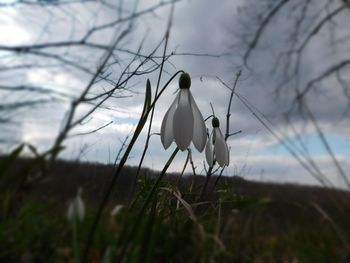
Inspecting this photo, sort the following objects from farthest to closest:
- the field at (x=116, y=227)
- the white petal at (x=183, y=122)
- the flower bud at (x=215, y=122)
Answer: the field at (x=116, y=227), the flower bud at (x=215, y=122), the white petal at (x=183, y=122)

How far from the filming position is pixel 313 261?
2295mm

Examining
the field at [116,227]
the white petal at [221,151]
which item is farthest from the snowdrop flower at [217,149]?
the field at [116,227]

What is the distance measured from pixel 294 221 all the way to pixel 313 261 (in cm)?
321

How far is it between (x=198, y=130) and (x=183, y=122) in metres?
0.02

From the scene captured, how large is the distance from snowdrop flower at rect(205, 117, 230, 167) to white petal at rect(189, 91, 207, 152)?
54 millimetres

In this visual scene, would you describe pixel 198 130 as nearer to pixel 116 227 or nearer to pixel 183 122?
pixel 183 122

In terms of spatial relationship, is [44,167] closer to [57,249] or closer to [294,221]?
[57,249]

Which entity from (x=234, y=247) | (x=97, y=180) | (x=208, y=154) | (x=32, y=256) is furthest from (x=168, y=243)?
(x=208, y=154)

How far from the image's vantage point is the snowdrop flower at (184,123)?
531mm

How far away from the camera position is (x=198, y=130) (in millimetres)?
548

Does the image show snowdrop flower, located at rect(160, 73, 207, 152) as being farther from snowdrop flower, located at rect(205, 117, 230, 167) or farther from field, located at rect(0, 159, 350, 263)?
field, located at rect(0, 159, 350, 263)

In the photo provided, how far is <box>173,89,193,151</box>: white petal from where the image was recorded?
53cm

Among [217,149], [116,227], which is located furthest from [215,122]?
[116,227]

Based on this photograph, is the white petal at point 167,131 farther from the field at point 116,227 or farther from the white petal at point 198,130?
the field at point 116,227
